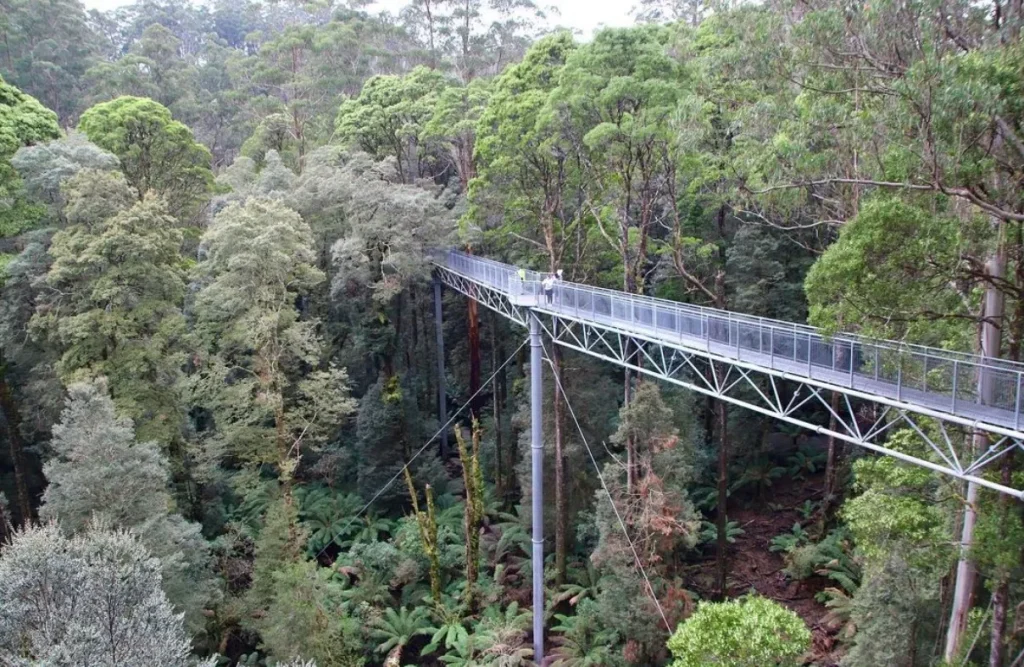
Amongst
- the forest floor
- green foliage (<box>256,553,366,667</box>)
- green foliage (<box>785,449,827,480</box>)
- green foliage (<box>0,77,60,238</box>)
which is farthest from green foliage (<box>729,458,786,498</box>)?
green foliage (<box>0,77,60,238</box>)

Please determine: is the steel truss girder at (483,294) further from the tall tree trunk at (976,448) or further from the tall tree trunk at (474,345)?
the tall tree trunk at (976,448)

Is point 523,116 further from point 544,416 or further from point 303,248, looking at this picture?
point 544,416

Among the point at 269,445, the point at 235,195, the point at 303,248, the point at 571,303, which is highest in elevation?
the point at 235,195

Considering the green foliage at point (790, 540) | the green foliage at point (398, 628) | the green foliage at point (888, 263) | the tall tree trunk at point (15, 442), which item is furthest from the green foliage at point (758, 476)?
the tall tree trunk at point (15, 442)

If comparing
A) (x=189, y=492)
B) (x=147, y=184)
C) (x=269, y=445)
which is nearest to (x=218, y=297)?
(x=269, y=445)

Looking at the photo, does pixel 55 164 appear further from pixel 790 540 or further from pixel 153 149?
pixel 790 540
